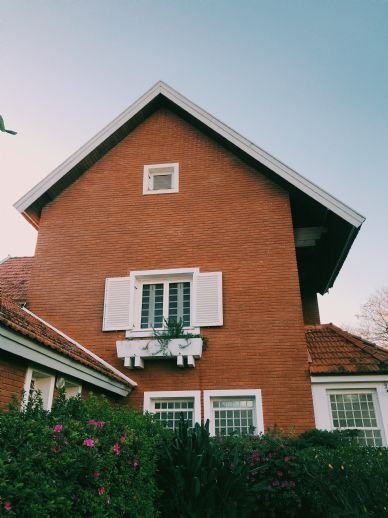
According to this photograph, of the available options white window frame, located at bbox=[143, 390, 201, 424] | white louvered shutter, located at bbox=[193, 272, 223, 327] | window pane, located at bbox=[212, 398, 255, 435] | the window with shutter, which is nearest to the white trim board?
white window frame, located at bbox=[143, 390, 201, 424]

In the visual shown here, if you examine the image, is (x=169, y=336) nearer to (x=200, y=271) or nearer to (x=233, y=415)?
(x=200, y=271)

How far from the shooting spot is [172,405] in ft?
37.0

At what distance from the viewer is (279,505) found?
8.12 metres

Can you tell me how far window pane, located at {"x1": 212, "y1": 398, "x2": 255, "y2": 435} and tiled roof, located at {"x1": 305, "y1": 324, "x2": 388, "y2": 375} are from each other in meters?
1.73

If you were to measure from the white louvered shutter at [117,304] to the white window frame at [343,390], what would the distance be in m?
4.86

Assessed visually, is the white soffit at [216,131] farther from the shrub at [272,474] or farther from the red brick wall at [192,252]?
the shrub at [272,474]

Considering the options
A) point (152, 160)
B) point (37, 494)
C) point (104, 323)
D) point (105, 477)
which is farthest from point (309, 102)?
point (37, 494)

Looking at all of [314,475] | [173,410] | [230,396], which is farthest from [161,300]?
[314,475]

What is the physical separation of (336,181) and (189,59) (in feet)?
21.0

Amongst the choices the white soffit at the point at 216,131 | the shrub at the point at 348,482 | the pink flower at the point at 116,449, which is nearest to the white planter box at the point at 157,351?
the shrub at the point at 348,482

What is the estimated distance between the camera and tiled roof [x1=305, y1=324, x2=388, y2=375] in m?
10.7

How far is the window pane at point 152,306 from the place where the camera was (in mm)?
11992

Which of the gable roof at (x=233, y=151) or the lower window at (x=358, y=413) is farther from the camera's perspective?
the gable roof at (x=233, y=151)

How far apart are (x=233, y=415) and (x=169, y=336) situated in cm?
238
